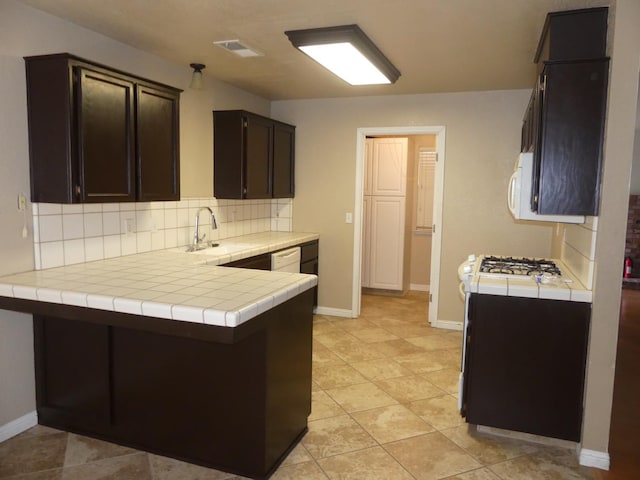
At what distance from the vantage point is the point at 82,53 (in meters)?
2.98

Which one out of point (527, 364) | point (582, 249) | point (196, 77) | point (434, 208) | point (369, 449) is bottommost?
point (369, 449)

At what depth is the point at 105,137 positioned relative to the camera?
274 centimetres

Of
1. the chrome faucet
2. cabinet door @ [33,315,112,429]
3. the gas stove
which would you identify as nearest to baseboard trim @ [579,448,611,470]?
the gas stove

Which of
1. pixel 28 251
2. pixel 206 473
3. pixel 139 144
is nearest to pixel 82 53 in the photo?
pixel 139 144

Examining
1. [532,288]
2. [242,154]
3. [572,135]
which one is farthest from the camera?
[242,154]

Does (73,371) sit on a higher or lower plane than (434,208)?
lower

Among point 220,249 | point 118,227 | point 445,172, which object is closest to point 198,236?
point 220,249

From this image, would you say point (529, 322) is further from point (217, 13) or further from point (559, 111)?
point (217, 13)

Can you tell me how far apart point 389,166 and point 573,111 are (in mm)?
3879

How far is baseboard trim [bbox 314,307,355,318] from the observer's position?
17.6 ft

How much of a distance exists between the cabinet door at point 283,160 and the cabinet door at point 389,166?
1450 millimetres

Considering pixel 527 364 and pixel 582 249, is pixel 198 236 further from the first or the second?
pixel 582 249

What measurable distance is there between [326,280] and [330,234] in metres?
0.53

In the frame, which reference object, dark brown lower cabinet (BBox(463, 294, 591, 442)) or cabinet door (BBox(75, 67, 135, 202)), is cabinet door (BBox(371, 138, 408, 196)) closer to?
dark brown lower cabinet (BBox(463, 294, 591, 442))
